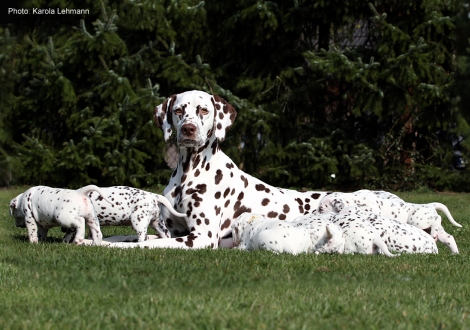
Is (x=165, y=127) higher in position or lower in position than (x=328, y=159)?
higher

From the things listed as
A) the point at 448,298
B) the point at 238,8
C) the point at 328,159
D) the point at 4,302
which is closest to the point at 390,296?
the point at 448,298

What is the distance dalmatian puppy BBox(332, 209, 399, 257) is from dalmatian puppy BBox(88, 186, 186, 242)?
1851 mm

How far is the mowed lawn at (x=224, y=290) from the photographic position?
387 centimetres

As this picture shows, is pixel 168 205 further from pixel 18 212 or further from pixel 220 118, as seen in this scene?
pixel 18 212

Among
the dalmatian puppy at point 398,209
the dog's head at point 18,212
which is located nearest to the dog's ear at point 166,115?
the dog's head at point 18,212

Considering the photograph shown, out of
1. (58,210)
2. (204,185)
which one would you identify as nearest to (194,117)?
(204,185)

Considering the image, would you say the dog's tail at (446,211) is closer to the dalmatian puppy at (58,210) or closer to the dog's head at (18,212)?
the dalmatian puppy at (58,210)

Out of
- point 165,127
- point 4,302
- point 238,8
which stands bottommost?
point 4,302

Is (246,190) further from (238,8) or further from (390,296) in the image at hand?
(238,8)

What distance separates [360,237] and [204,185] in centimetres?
178

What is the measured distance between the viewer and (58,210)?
272 inches

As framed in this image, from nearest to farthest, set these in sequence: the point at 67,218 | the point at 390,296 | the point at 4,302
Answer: the point at 4,302
the point at 390,296
the point at 67,218

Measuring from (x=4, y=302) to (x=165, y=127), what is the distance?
11.9 feet

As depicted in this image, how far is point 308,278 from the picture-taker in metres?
5.18
